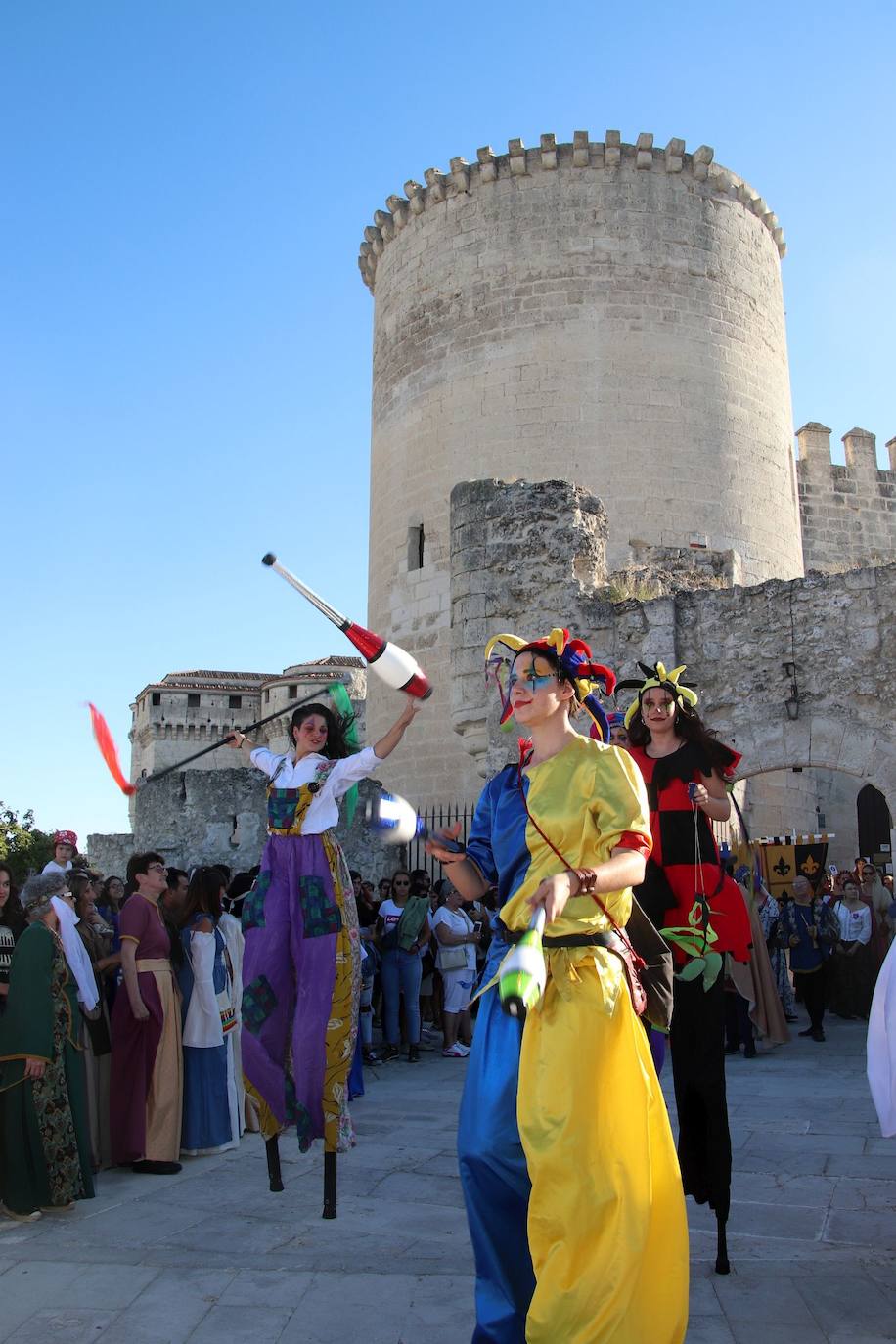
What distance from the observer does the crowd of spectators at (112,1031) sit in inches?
184

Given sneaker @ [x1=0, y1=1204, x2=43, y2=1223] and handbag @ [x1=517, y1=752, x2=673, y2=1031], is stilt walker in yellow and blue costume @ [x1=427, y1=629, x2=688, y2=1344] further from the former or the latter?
sneaker @ [x1=0, y1=1204, x2=43, y2=1223]

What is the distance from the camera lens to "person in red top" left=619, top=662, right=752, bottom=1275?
3.89m

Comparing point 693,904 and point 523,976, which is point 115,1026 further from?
point 523,976

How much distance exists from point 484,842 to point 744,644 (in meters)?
7.08

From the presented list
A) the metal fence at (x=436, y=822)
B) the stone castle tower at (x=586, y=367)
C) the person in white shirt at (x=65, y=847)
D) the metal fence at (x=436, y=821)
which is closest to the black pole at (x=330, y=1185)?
the person in white shirt at (x=65, y=847)

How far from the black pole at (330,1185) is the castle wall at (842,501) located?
68.3 ft

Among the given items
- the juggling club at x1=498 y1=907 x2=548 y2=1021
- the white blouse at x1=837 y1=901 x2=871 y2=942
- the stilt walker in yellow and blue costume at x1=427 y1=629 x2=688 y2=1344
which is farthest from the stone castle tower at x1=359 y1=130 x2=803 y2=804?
the juggling club at x1=498 y1=907 x2=548 y2=1021

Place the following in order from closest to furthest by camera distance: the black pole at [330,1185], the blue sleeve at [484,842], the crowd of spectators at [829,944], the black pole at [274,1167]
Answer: the blue sleeve at [484,842]
the black pole at [330,1185]
the black pole at [274,1167]
the crowd of spectators at [829,944]

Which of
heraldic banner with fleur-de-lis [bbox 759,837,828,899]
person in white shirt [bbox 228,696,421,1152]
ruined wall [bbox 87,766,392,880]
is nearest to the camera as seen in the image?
person in white shirt [bbox 228,696,421,1152]

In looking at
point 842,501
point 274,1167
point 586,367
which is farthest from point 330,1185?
point 842,501

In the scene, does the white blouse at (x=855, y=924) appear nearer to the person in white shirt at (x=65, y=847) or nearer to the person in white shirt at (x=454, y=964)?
the person in white shirt at (x=454, y=964)

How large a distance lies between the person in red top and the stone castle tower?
41.6ft

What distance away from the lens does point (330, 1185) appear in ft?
14.0

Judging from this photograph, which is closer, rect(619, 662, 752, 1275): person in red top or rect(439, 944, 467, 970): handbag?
rect(619, 662, 752, 1275): person in red top
